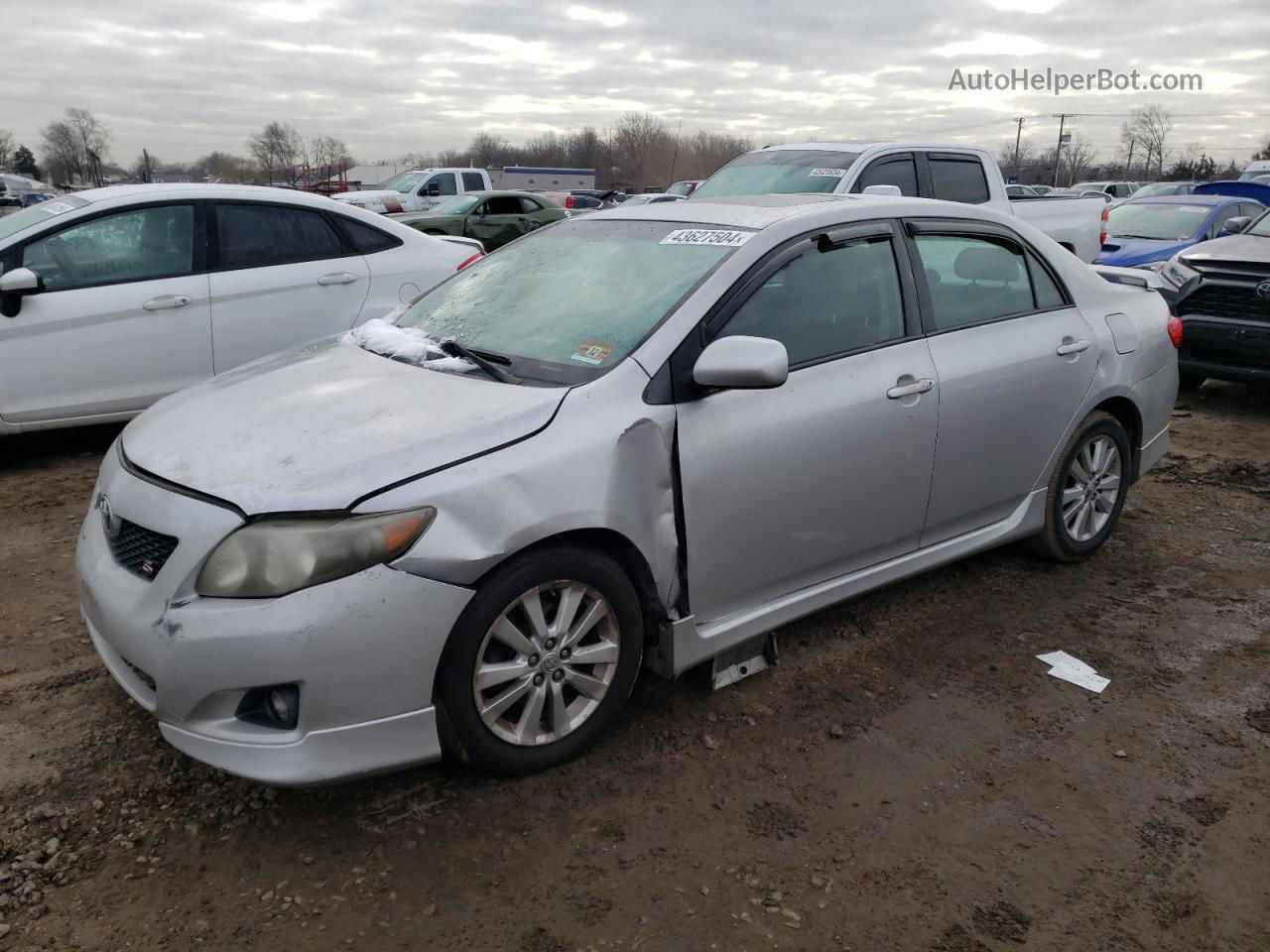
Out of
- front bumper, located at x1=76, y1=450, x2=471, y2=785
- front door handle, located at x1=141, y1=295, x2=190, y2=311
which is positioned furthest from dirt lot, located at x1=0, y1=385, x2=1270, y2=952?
front door handle, located at x1=141, y1=295, x2=190, y2=311

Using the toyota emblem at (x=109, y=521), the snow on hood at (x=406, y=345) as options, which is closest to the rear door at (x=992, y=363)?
the snow on hood at (x=406, y=345)

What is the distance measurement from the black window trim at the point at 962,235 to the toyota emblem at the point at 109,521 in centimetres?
279

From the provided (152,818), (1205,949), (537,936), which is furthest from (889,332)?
(152,818)

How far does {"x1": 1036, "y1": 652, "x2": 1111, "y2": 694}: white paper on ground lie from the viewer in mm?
3607

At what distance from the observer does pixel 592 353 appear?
3.11 metres

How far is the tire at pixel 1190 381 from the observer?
810 cm

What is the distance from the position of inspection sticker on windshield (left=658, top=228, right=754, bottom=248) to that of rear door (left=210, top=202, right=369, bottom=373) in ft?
11.1

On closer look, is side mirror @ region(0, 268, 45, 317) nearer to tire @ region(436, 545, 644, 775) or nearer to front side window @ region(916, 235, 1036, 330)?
tire @ region(436, 545, 644, 775)

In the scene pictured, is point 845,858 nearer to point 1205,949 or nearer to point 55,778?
point 1205,949

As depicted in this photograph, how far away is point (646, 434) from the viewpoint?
2.92 meters

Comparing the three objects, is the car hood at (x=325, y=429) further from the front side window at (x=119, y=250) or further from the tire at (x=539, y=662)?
the front side window at (x=119, y=250)

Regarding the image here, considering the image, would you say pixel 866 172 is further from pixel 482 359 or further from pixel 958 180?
pixel 482 359

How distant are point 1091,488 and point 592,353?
269cm

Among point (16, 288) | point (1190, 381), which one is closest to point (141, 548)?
point (16, 288)
